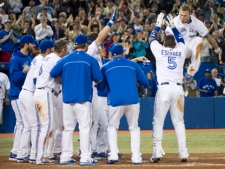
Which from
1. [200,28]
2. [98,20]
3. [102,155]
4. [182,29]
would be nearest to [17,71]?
[102,155]

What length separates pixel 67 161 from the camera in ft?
41.0

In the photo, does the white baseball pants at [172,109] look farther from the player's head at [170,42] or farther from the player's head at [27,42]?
the player's head at [27,42]

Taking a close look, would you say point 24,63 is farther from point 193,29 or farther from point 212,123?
point 212,123

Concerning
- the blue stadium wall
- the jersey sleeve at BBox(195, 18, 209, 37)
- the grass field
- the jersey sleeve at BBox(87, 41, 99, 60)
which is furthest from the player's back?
the blue stadium wall

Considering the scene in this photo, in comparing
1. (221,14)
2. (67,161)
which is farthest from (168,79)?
(221,14)

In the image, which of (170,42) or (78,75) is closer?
(78,75)

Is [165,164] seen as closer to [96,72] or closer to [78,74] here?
[96,72]

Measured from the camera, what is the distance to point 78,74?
12430mm

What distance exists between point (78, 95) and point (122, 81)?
956 mm

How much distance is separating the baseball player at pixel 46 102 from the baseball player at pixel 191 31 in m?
2.56

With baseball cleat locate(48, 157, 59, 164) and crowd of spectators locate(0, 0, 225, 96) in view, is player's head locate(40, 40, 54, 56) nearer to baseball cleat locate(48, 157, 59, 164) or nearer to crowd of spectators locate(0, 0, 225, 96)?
baseball cleat locate(48, 157, 59, 164)

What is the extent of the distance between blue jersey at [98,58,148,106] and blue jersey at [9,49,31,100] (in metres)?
1.89

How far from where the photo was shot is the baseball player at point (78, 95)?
12.4 meters

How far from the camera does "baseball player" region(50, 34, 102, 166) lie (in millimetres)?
12359
